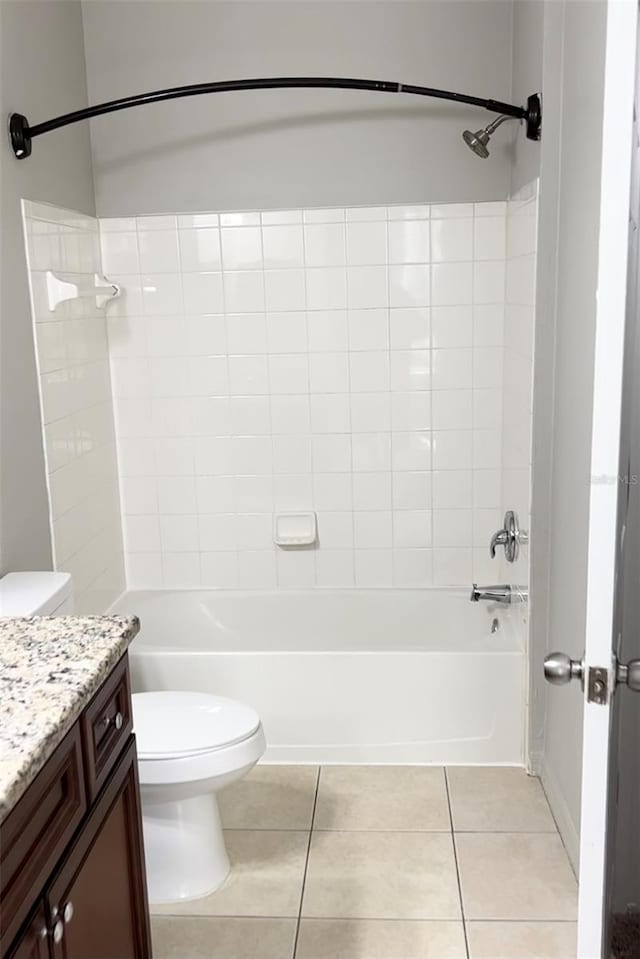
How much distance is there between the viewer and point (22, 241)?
103 inches

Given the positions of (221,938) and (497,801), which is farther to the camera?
(497,801)

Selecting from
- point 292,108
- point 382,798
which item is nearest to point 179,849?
point 382,798

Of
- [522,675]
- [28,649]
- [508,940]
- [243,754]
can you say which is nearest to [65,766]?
[28,649]

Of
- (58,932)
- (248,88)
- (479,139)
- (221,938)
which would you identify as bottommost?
(221,938)

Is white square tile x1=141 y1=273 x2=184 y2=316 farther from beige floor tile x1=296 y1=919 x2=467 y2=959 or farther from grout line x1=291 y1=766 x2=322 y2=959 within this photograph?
beige floor tile x1=296 y1=919 x2=467 y2=959

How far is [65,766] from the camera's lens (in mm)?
1388

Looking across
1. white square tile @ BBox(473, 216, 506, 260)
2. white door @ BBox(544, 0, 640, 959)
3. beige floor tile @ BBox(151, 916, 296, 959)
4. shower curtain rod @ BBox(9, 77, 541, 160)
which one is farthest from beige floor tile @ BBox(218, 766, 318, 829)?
shower curtain rod @ BBox(9, 77, 541, 160)

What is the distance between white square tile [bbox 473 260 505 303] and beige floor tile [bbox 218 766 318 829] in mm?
1773

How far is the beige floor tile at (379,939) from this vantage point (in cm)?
208

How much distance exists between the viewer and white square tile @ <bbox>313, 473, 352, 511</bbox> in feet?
11.3

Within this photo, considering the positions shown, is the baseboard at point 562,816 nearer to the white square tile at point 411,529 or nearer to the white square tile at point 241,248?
the white square tile at point 411,529

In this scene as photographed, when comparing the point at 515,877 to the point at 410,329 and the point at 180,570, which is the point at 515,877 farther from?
the point at 410,329

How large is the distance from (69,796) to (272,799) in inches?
58.2

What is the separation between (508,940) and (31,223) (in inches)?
92.5
